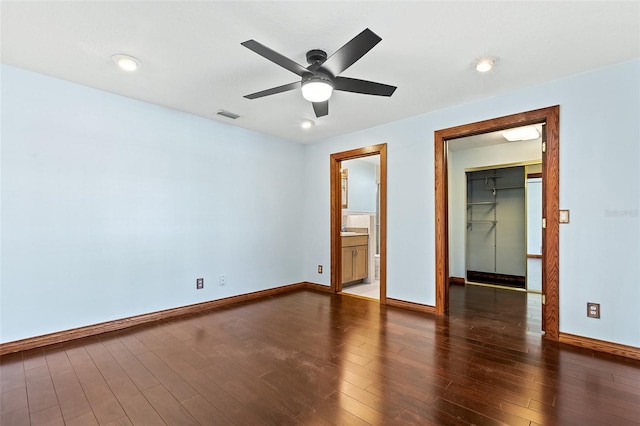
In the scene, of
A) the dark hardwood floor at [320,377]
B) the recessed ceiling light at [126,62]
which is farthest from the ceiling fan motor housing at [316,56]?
the dark hardwood floor at [320,377]

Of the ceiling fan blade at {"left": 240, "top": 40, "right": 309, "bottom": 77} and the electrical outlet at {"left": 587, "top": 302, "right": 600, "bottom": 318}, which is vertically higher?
the ceiling fan blade at {"left": 240, "top": 40, "right": 309, "bottom": 77}

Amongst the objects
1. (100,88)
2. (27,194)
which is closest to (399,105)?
(100,88)

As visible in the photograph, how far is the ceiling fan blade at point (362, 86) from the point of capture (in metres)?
2.22

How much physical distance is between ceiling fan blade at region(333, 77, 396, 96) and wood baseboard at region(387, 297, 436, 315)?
2.52 metres

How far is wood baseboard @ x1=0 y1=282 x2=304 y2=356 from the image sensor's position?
2.56 metres

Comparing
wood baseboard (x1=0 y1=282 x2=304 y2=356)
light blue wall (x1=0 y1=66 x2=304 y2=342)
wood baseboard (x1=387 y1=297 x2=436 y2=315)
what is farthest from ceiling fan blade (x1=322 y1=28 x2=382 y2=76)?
wood baseboard (x1=0 y1=282 x2=304 y2=356)

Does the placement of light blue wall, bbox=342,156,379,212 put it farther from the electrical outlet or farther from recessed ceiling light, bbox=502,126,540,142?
the electrical outlet

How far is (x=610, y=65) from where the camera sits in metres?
2.55

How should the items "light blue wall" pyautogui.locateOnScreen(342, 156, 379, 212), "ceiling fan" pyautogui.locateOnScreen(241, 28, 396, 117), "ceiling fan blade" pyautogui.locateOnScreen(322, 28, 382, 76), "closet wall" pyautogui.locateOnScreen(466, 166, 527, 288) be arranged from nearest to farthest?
"ceiling fan blade" pyautogui.locateOnScreen(322, 28, 382, 76) < "ceiling fan" pyautogui.locateOnScreen(241, 28, 396, 117) < "closet wall" pyautogui.locateOnScreen(466, 166, 527, 288) < "light blue wall" pyautogui.locateOnScreen(342, 156, 379, 212)

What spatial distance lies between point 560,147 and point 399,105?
156 cm

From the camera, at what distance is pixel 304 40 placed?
2.13m

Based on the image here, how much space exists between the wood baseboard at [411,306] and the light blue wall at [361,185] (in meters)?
2.64

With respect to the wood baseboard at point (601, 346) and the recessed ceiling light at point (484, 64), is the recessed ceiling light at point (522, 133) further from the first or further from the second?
the wood baseboard at point (601, 346)

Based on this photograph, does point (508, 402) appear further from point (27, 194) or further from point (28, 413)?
point (27, 194)
